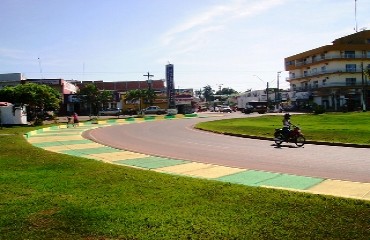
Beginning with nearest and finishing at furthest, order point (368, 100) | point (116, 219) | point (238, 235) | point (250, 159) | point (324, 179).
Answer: point (238, 235) → point (116, 219) → point (324, 179) → point (250, 159) → point (368, 100)

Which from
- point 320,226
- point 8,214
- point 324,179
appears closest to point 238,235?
point 320,226

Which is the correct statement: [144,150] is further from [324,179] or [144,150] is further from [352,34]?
[352,34]

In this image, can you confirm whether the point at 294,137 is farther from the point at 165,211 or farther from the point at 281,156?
the point at 165,211

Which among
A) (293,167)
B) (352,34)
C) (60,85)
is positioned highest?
(352,34)

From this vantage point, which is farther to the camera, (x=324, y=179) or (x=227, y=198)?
(x=324, y=179)

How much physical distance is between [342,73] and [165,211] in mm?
78618

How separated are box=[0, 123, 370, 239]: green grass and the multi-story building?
236ft

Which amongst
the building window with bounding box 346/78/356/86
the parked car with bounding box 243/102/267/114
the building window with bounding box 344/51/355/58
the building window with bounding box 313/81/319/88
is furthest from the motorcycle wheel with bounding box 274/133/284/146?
the building window with bounding box 313/81/319/88

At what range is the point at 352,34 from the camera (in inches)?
3219

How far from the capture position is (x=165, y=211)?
695cm

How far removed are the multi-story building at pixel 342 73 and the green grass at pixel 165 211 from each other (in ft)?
236

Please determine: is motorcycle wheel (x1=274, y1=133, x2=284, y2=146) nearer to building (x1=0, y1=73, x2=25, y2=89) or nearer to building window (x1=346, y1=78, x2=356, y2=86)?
building window (x1=346, y1=78, x2=356, y2=86)

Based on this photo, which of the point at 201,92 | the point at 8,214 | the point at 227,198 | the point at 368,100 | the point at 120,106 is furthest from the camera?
the point at 201,92

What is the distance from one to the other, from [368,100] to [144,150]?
70291 millimetres
